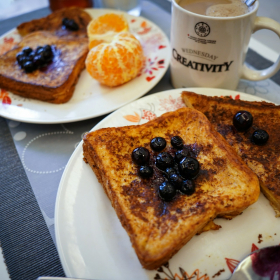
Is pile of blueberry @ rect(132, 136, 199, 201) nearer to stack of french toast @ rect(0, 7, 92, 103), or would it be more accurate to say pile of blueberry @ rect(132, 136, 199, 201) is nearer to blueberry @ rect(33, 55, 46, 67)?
stack of french toast @ rect(0, 7, 92, 103)

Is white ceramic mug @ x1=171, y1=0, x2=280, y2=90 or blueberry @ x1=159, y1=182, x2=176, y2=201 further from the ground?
white ceramic mug @ x1=171, y1=0, x2=280, y2=90

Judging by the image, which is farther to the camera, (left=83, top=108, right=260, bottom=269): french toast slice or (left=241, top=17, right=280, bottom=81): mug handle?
(left=241, top=17, right=280, bottom=81): mug handle

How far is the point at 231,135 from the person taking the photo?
1682 mm

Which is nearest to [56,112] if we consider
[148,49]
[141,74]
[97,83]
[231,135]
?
[97,83]

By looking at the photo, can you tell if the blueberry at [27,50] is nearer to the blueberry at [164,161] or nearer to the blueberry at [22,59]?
the blueberry at [22,59]

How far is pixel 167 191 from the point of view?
4.32 ft

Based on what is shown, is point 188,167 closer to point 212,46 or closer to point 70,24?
point 212,46

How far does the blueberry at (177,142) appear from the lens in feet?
5.12

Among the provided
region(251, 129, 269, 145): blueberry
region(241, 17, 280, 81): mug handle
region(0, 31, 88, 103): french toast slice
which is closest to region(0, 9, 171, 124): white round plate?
region(0, 31, 88, 103): french toast slice

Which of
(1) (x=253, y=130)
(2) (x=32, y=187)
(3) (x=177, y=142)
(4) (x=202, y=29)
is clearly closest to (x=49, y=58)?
(2) (x=32, y=187)

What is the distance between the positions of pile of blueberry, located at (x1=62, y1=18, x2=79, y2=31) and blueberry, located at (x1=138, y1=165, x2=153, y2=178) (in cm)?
215

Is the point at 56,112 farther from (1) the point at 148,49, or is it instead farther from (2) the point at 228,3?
(2) the point at 228,3

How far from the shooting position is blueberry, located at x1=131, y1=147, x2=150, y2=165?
4.77 ft

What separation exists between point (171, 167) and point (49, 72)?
1.58 metres
